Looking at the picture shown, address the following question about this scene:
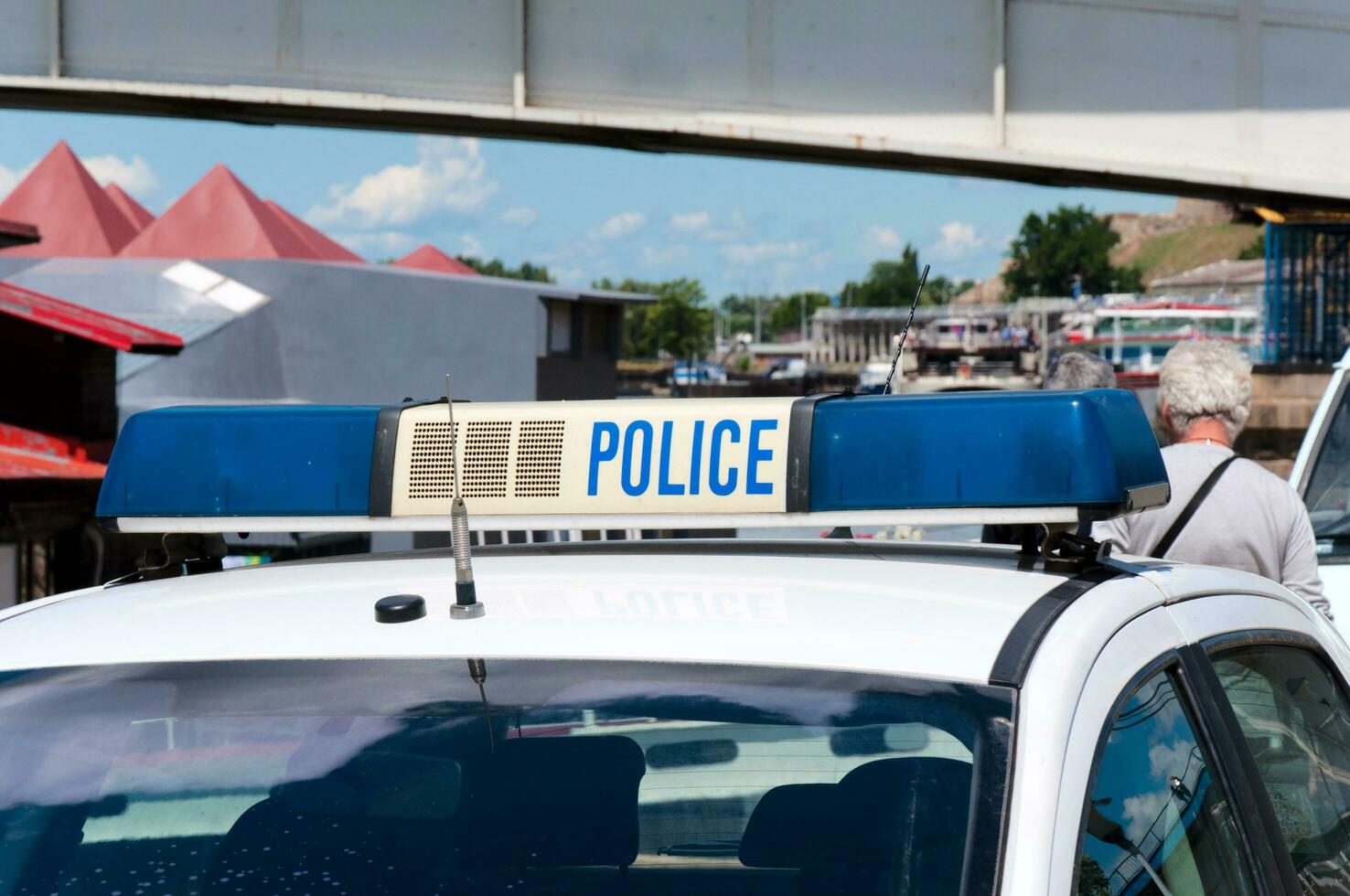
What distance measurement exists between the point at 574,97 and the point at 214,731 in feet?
30.2

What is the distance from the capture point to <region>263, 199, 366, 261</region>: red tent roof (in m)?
36.3

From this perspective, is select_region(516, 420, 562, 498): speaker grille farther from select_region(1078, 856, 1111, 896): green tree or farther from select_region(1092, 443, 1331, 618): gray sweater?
select_region(1092, 443, 1331, 618): gray sweater

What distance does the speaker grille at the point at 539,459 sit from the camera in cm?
227

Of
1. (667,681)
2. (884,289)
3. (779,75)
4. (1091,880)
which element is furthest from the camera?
(884,289)

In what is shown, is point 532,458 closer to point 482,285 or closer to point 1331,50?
point 1331,50

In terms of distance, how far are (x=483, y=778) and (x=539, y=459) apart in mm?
573

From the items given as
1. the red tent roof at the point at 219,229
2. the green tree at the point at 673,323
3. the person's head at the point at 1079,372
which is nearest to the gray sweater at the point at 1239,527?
the person's head at the point at 1079,372

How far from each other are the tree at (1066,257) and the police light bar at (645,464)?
167392mm

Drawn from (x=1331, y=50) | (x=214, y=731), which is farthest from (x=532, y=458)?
(x=1331, y=50)

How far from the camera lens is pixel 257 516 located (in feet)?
7.71

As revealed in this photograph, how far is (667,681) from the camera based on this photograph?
1775 mm

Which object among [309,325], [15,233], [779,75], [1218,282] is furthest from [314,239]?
[1218,282]

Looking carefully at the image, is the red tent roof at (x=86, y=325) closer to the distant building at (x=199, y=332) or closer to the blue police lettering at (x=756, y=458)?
the distant building at (x=199, y=332)

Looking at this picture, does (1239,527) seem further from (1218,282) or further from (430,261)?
(1218,282)
